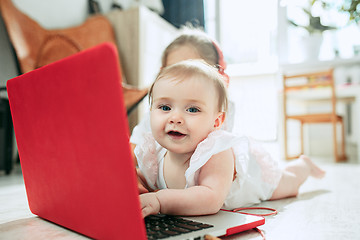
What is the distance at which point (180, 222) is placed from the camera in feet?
1.90

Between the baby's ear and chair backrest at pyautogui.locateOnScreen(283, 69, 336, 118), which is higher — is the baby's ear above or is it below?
below

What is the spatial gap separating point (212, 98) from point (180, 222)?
0.91 ft

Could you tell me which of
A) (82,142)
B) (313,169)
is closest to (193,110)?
(82,142)

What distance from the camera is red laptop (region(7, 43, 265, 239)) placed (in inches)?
16.1

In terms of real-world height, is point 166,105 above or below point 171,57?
below

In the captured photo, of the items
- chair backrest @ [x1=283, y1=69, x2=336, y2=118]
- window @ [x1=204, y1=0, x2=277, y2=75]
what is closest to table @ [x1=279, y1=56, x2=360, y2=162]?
chair backrest @ [x1=283, y1=69, x2=336, y2=118]

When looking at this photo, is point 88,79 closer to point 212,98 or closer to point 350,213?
point 212,98

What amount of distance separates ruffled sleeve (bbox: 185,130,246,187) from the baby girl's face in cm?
3

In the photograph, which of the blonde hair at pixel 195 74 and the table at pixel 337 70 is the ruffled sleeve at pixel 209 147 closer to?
the blonde hair at pixel 195 74

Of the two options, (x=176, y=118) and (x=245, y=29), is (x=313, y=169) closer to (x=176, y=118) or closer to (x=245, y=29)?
(x=176, y=118)

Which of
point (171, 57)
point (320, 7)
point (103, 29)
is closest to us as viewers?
point (171, 57)

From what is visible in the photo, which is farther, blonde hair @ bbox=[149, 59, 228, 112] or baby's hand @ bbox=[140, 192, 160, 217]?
blonde hair @ bbox=[149, 59, 228, 112]

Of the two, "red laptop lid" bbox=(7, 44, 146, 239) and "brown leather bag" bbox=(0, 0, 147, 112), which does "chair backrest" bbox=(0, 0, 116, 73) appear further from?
"red laptop lid" bbox=(7, 44, 146, 239)

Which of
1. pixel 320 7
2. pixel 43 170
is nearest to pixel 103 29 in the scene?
pixel 43 170
